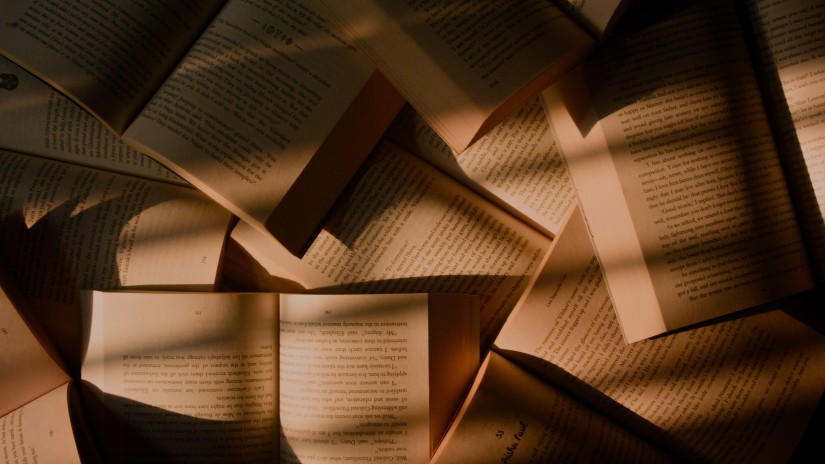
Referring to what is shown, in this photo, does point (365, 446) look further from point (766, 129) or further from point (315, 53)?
point (766, 129)

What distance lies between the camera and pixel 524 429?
2.77ft

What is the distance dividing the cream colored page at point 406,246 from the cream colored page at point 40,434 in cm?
32

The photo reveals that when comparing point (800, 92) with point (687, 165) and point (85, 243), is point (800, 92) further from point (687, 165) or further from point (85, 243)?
point (85, 243)

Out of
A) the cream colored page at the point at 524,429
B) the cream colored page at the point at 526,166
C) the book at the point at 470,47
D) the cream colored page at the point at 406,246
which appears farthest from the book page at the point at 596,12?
the cream colored page at the point at 524,429

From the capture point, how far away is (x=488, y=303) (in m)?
0.92

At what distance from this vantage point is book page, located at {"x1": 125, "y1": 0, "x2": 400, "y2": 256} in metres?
0.77

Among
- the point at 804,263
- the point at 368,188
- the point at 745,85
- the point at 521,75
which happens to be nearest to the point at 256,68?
the point at 368,188

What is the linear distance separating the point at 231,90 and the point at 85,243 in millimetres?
316

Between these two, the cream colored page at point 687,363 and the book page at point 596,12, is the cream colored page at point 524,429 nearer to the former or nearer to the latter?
the cream colored page at point 687,363

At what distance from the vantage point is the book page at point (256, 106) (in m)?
0.77

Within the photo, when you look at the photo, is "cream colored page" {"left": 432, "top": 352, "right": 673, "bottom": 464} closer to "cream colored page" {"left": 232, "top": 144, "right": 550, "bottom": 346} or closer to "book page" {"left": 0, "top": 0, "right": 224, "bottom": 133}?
"cream colored page" {"left": 232, "top": 144, "right": 550, "bottom": 346}

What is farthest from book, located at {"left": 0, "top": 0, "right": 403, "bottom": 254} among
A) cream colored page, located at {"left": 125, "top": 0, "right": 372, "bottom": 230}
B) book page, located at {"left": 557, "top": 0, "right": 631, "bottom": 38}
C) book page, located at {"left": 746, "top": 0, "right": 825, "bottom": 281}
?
book page, located at {"left": 746, "top": 0, "right": 825, "bottom": 281}

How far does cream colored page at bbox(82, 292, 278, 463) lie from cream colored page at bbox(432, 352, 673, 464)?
28 cm

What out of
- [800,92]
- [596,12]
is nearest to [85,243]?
[596,12]
